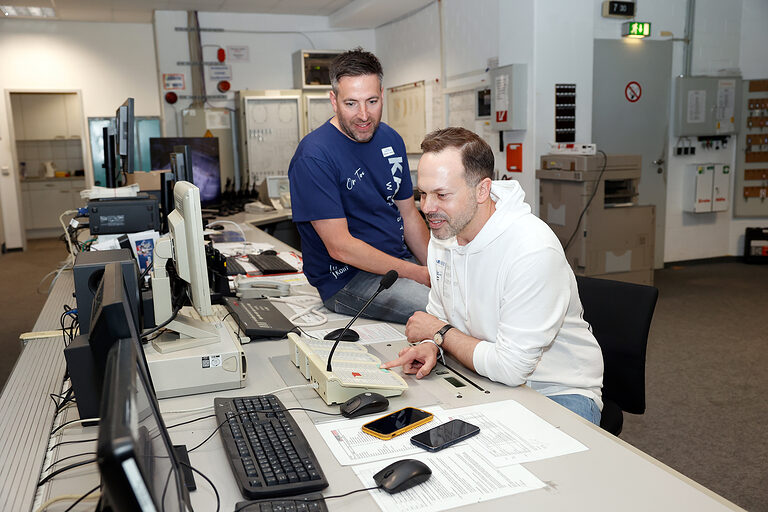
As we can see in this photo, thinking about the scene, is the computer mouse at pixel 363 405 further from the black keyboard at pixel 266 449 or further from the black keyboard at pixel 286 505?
the black keyboard at pixel 286 505

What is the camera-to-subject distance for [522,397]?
1.46m

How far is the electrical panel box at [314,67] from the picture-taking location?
287 inches

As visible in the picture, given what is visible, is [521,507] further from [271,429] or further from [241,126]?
[241,126]

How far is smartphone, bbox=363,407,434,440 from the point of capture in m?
1.27

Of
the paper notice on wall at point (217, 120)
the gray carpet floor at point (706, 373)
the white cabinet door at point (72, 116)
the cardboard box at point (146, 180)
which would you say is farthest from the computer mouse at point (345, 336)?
the white cabinet door at point (72, 116)

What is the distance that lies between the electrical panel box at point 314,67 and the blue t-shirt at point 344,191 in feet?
17.0

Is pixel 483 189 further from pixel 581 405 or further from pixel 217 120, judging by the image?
pixel 217 120

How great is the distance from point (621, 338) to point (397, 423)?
2.70 feet

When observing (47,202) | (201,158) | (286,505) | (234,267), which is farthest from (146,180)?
(47,202)

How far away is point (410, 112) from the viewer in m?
7.30

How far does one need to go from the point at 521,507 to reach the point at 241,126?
22.4 feet

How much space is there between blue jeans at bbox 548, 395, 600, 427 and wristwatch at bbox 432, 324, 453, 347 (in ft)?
1.03

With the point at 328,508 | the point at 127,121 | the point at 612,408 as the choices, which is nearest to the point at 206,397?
the point at 328,508

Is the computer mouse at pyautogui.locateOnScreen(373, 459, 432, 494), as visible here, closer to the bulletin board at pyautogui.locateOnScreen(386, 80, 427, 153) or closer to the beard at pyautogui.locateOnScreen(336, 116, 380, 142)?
the beard at pyautogui.locateOnScreen(336, 116, 380, 142)
